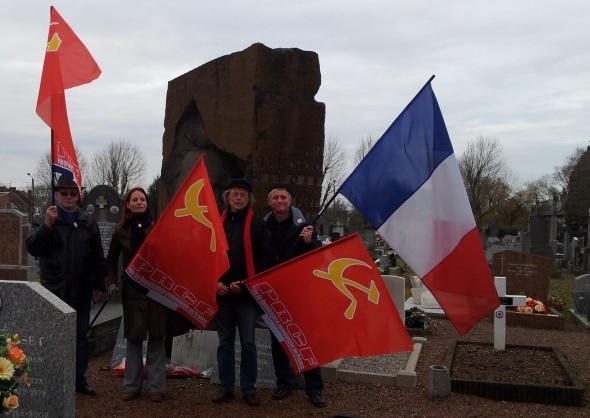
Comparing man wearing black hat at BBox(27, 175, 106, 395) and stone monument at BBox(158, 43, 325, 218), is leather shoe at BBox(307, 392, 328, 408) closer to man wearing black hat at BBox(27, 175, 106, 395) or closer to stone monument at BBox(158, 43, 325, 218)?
man wearing black hat at BBox(27, 175, 106, 395)

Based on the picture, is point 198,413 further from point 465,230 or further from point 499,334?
point 499,334

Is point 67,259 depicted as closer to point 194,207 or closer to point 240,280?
point 194,207

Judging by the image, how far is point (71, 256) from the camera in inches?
198

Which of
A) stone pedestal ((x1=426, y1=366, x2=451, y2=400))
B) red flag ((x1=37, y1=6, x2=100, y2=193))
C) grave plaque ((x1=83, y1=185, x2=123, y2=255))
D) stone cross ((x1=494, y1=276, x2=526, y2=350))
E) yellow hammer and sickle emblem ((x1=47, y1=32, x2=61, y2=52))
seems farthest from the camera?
grave plaque ((x1=83, y1=185, x2=123, y2=255))

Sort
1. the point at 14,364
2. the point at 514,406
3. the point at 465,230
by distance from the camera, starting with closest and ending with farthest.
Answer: the point at 14,364
the point at 465,230
the point at 514,406

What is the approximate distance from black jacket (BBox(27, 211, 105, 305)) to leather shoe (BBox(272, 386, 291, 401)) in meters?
1.81

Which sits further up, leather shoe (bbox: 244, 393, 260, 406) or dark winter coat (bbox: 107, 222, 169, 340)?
dark winter coat (bbox: 107, 222, 169, 340)

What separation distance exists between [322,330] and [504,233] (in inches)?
1773

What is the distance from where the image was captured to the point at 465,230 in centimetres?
432

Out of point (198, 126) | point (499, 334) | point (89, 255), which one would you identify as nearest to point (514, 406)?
point (499, 334)

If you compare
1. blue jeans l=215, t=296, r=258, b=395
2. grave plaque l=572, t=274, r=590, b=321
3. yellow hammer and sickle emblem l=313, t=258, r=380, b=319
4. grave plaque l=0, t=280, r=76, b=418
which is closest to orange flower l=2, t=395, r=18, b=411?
grave plaque l=0, t=280, r=76, b=418

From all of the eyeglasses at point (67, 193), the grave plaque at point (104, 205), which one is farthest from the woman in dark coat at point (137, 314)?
the grave plaque at point (104, 205)

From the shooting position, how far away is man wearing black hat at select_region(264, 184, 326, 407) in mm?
5059

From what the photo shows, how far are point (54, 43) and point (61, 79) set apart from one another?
320 millimetres
